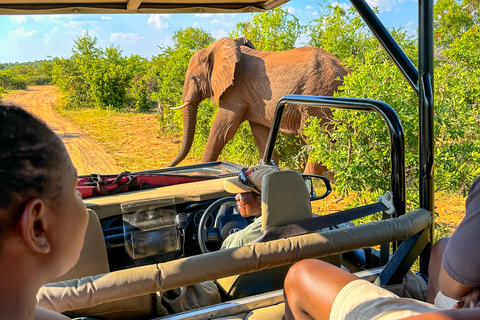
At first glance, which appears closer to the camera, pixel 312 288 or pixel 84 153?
pixel 312 288

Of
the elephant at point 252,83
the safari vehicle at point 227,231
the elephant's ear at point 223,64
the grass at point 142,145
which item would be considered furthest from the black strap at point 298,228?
the elephant's ear at point 223,64

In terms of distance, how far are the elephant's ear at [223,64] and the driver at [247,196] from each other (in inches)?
207

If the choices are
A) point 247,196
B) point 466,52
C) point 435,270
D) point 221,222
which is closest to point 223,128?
point 466,52

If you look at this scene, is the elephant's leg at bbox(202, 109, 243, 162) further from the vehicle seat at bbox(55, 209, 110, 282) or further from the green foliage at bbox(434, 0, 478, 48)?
the vehicle seat at bbox(55, 209, 110, 282)

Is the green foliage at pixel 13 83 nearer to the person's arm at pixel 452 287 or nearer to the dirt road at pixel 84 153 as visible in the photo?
the dirt road at pixel 84 153

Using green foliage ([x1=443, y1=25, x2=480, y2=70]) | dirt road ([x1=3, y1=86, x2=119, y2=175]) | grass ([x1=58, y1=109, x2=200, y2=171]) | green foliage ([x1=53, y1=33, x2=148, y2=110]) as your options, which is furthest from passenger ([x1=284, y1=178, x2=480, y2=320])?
green foliage ([x1=53, y1=33, x2=148, y2=110])

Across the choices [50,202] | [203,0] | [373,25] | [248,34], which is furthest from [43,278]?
[248,34]

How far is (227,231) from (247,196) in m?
0.31

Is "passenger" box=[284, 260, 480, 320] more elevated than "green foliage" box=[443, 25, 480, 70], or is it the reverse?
"green foliage" box=[443, 25, 480, 70]

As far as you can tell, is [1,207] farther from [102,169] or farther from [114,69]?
[114,69]

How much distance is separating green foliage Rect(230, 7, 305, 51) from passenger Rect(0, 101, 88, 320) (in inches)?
309

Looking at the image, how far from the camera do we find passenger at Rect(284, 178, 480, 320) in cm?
106

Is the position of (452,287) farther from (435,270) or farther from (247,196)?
(247,196)

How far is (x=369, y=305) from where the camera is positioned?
3.99 ft
